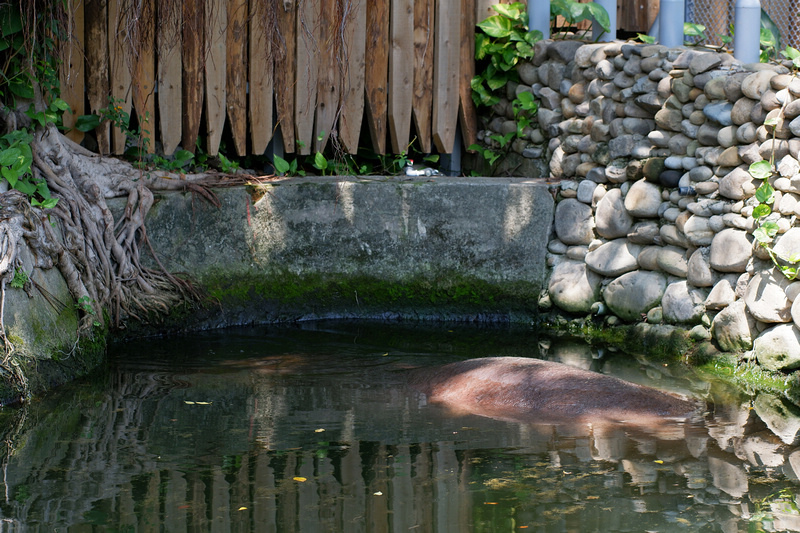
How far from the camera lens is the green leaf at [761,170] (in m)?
5.13

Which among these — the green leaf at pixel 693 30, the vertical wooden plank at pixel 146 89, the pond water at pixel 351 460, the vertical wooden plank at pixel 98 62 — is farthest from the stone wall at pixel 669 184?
the vertical wooden plank at pixel 98 62

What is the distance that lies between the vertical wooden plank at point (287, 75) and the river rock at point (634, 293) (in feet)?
8.28

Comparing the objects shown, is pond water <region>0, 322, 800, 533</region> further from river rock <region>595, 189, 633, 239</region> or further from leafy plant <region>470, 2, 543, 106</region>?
leafy plant <region>470, 2, 543, 106</region>

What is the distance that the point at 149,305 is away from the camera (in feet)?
19.1

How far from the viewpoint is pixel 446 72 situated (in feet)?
23.5

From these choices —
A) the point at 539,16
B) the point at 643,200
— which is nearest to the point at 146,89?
the point at 539,16

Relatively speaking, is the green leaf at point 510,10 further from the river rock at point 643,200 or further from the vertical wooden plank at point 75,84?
the vertical wooden plank at point 75,84

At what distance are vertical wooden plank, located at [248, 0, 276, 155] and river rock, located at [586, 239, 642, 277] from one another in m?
2.48

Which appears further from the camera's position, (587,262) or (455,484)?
(587,262)

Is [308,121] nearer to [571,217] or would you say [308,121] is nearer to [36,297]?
[571,217]

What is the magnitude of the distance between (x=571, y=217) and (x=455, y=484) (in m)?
3.43

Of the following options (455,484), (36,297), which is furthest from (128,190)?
(455,484)

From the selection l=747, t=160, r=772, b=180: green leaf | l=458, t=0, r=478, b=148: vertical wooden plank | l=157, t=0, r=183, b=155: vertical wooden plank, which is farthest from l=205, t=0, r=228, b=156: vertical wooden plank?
l=747, t=160, r=772, b=180: green leaf

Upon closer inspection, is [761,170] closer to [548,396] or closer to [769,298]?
[769,298]
